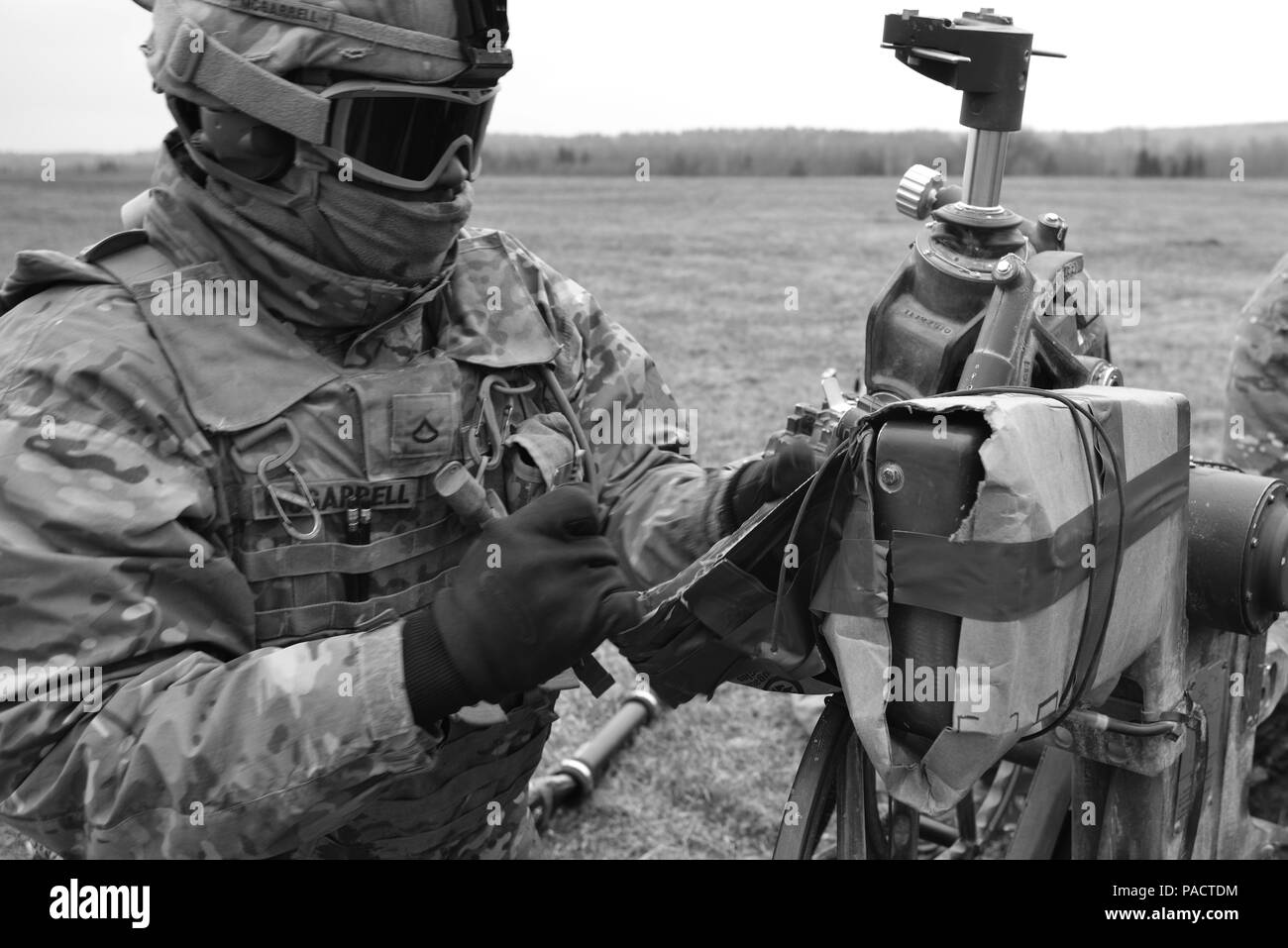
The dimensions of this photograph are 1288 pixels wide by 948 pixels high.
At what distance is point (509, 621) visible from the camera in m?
1.91

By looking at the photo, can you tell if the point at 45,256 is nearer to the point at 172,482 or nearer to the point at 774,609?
the point at 172,482

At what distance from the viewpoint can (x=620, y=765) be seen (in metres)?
4.55

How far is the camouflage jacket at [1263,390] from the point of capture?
4.19 metres

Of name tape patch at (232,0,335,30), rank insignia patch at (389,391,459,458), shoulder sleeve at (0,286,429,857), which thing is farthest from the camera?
rank insignia patch at (389,391,459,458)

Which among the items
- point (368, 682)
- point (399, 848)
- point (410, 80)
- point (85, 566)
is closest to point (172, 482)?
point (85, 566)

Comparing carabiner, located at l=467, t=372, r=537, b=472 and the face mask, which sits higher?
the face mask

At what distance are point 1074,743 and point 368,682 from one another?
1.32m

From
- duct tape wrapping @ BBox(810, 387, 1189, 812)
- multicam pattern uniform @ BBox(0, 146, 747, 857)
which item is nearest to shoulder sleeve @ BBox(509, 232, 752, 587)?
multicam pattern uniform @ BBox(0, 146, 747, 857)

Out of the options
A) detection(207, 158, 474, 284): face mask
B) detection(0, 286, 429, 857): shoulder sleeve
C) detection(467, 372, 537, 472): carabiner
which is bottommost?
detection(0, 286, 429, 857): shoulder sleeve

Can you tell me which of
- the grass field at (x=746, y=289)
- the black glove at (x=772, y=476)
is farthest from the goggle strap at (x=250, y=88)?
the grass field at (x=746, y=289)

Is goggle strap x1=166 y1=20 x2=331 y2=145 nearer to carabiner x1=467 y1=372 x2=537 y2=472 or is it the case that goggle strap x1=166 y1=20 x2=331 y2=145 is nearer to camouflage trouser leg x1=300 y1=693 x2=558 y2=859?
carabiner x1=467 y1=372 x2=537 y2=472

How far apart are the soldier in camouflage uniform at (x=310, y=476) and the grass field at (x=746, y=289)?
1607 mm

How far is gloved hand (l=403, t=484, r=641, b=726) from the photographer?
75.2 inches

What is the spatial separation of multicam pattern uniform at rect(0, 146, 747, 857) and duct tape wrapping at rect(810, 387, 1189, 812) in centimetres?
70
